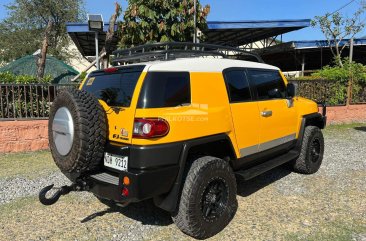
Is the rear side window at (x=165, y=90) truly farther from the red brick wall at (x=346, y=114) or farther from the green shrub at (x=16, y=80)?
the red brick wall at (x=346, y=114)

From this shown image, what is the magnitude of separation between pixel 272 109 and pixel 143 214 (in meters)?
2.25

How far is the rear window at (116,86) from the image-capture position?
3.14m

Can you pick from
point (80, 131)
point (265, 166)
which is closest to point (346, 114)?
point (265, 166)

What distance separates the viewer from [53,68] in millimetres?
14773

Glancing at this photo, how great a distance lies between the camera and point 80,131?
2.92m

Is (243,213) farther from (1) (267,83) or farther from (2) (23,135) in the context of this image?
(2) (23,135)

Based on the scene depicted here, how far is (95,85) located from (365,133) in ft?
28.8

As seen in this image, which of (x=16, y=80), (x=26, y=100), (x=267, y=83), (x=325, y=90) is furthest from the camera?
(x=325, y=90)

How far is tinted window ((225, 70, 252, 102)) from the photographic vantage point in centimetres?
373

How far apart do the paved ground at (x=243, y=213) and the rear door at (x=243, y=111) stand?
0.86m

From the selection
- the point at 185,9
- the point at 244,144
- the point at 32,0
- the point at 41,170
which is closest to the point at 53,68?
the point at 185,9

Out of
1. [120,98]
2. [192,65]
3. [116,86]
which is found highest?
[192,65]

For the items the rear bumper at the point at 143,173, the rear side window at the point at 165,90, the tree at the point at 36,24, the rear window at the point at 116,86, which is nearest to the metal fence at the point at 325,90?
the rear side window at the point at 165,90

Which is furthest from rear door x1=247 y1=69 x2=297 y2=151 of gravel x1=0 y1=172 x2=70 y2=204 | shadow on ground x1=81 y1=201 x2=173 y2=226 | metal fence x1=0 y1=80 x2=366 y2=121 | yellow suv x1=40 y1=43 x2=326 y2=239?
metal fence x1=0 y1=80 x2=366 y2=121
